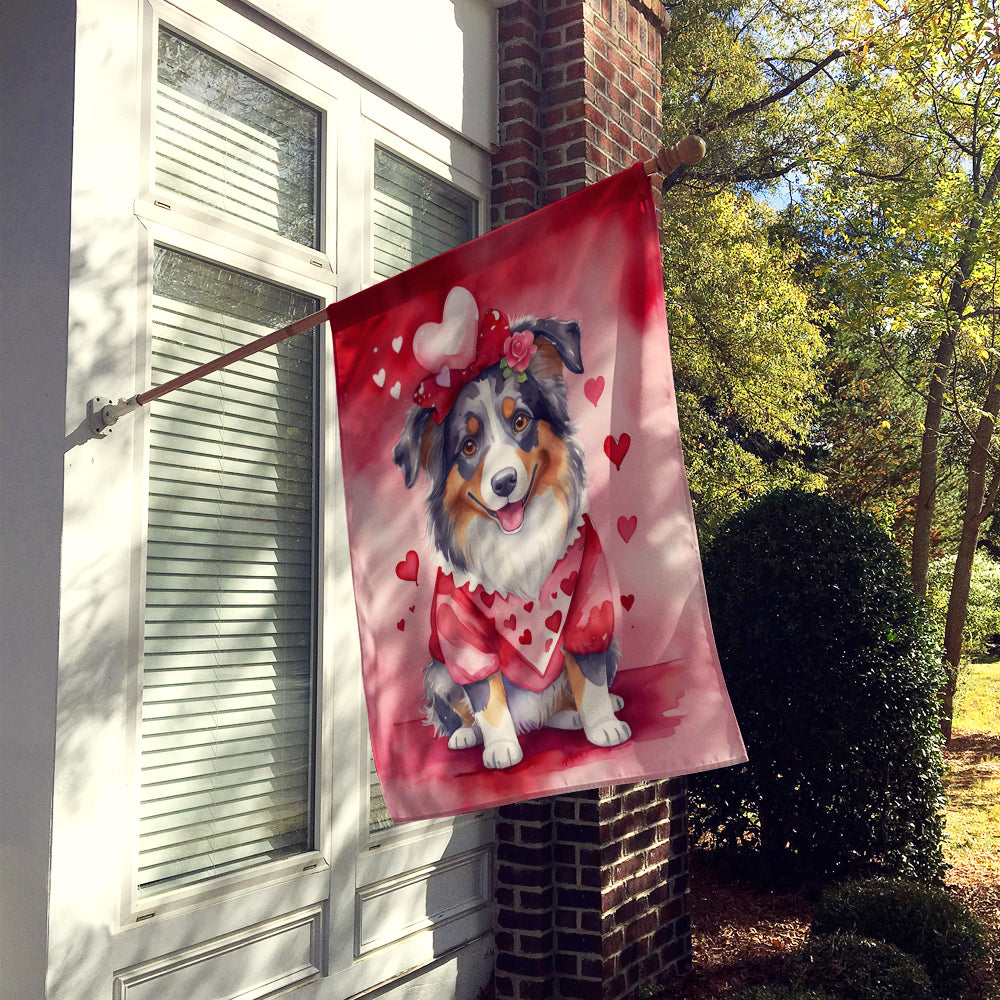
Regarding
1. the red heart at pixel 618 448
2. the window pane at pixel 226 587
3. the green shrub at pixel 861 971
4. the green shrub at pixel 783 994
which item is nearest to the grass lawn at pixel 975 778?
the green shrub at pixel 861 971

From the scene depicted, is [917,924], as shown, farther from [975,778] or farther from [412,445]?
[975,778]

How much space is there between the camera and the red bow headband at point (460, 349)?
2541mm

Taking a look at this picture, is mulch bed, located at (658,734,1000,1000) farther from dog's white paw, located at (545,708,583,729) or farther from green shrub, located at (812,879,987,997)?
dog's white paw, located at (545,708,583,729)

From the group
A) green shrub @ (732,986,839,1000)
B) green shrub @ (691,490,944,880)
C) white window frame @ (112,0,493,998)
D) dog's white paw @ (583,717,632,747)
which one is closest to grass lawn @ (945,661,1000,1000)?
green shrub @ (691,490,944,880)

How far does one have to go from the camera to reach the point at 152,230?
10.2 ft

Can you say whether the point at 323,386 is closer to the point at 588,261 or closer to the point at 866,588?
the point at 588,261

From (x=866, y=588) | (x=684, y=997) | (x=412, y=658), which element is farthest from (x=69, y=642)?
(x=866, y=588)

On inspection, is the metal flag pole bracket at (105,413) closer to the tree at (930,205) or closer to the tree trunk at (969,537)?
the tree at (930,205)

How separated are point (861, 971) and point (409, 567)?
2877 millimetres

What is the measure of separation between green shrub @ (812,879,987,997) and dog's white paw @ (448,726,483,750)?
289cm

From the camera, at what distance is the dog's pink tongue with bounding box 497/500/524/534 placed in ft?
8.23

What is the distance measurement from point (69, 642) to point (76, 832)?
518 mm

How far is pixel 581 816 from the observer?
4.41 m

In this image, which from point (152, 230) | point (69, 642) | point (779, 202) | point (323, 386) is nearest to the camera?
point (69, 642)
